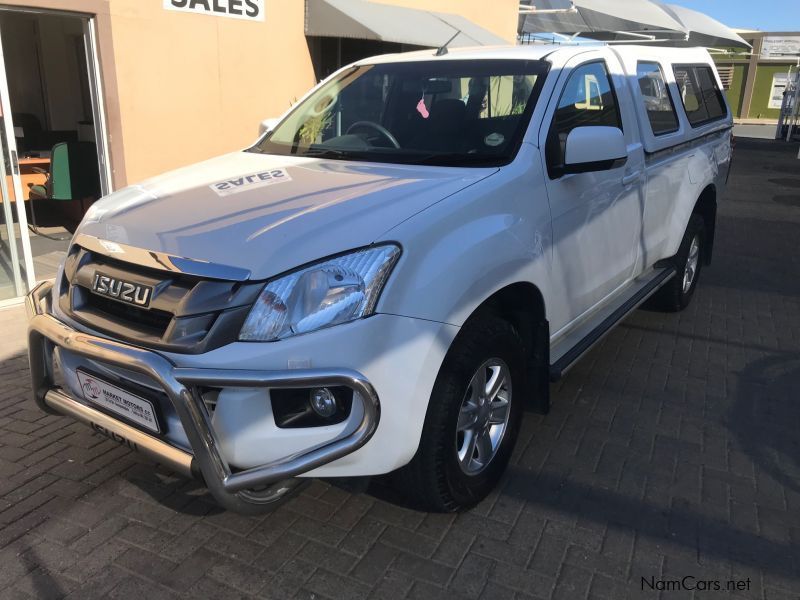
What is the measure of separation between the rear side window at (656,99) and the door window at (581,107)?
45 centimetres

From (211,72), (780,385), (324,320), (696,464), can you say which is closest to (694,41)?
(211,72)

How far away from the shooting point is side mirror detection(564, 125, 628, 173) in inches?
118

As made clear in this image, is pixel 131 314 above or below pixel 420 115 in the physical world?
below

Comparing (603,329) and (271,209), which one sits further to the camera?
(603,329)

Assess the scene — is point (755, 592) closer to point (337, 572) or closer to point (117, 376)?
point (337, 572)

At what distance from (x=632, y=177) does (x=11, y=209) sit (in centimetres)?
505

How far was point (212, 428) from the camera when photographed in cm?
214

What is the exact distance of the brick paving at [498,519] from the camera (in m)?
2.50

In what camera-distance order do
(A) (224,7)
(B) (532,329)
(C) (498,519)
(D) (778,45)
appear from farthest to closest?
(D) (778,45)
(A) (224,7)
(B) (532,329)
(C) (498,519)

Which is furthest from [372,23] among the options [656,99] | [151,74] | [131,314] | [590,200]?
[131,314]

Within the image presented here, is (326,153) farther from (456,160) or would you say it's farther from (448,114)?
(456,160)

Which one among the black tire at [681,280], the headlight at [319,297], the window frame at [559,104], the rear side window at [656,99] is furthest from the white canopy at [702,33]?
the headlight at [319,297]

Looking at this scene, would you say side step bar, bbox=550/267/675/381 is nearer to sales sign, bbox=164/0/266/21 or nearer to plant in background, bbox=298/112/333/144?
plant in background, bbox=298/112/333/144

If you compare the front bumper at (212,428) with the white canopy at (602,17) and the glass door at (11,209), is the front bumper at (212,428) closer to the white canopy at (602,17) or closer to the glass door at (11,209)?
the glass door at (11,209)
